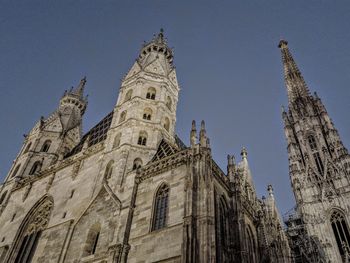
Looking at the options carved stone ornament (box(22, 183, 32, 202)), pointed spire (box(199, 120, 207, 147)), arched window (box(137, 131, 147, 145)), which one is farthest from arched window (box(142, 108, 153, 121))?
carved stone ornament (box(22, 183, 32, 202))

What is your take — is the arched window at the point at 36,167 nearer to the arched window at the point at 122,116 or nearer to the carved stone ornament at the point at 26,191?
the carved stone ornament at the point at 26,191

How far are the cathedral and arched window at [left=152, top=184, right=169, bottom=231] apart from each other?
6 cm

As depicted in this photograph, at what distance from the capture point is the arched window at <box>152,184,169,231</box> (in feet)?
55.1

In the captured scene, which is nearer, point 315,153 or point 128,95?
point 128,95

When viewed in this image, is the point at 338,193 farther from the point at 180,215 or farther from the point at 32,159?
the point at 32,159

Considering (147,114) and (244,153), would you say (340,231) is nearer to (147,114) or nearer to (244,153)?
(244,153)

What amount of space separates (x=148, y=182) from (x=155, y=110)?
23.7 feet

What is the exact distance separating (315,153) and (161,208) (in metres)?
36.0

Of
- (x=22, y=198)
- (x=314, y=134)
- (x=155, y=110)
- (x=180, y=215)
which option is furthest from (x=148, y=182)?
(x=314, y=134)

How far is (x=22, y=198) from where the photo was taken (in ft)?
84.9

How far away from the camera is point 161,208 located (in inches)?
687

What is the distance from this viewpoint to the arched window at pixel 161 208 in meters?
16.8

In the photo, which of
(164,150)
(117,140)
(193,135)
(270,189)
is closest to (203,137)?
(193,135)

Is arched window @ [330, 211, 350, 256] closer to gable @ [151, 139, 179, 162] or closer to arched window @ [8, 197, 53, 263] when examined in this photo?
gable @ [151, 139, 179, 162]
